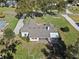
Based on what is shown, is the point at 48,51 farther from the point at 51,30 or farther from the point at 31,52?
the point at 51,30

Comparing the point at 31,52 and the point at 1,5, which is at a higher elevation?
the point at 31,52

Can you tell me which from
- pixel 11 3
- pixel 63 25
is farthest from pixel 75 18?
pixel 11 3

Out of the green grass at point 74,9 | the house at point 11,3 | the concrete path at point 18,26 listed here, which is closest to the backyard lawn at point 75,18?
the green grass at point 74,9

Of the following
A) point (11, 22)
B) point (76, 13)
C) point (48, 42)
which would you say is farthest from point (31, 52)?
point (76, 13)

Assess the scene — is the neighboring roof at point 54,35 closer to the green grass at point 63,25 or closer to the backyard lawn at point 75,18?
the green grass at point 63,25

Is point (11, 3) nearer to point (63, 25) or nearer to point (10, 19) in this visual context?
point (10, 19)

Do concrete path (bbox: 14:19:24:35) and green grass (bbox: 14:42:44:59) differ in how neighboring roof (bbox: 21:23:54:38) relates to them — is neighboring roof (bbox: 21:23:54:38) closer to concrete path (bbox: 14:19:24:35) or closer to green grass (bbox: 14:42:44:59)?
concrete path (bbox: 14:19:24:35)
